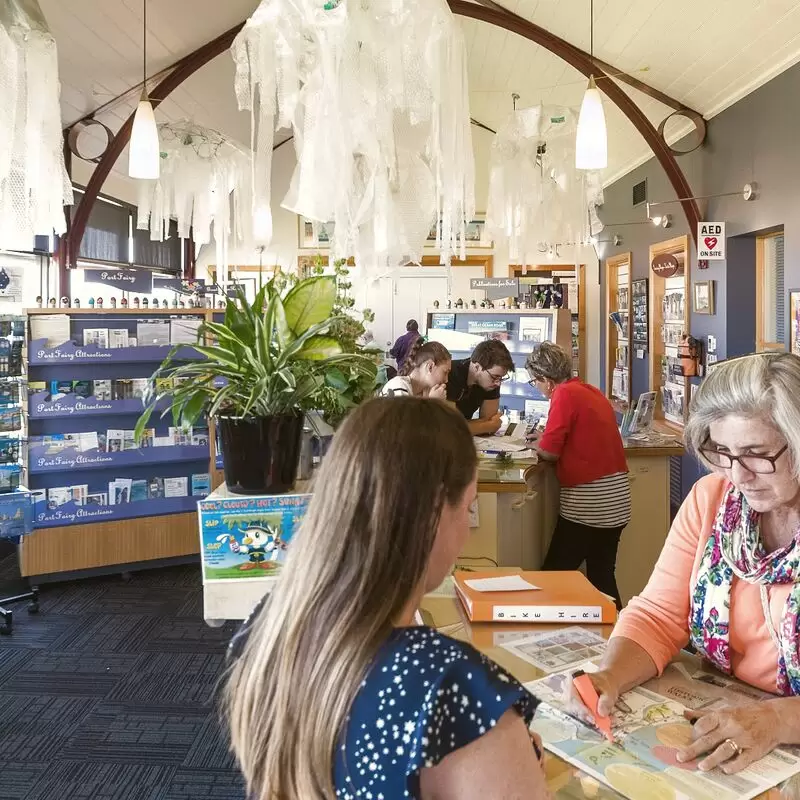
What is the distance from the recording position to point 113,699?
11.0ft

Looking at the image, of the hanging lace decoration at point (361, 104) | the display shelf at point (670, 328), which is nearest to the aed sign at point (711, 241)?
the display shelf at point (670, 328)

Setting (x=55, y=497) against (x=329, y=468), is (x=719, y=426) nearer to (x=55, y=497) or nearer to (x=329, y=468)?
(x=329, y=468)

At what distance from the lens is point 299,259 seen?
35.4ft

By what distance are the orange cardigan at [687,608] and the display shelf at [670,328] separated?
16.9 feet

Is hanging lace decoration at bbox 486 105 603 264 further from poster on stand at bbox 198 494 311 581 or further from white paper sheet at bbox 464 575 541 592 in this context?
poster on stand at bbox 198 494 311 581

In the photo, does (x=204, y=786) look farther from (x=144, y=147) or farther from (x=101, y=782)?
(x=144, y=147)

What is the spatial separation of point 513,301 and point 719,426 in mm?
6141

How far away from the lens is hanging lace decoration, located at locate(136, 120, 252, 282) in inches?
199

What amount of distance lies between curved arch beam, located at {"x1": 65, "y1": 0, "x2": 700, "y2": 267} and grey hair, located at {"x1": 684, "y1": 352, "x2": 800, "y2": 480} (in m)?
4.60

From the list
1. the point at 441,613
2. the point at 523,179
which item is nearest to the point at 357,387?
the point at 441,613

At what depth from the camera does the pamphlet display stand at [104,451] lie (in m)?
4.73

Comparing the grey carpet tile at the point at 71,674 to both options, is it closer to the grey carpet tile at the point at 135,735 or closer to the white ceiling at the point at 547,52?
the grey carpet tile at the point at 135,735

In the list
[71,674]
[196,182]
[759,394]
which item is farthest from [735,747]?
[196,182]

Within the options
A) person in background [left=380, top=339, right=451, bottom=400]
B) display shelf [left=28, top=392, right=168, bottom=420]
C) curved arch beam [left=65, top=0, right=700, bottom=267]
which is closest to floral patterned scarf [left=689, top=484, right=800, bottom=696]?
person in background [left=380, top=339, right=451, bottom=400]
